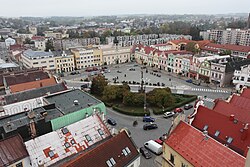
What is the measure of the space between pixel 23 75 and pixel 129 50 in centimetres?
6649

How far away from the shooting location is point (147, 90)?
70312 millimetres

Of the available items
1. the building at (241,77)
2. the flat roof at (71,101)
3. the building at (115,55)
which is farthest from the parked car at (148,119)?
the building at (115,55)

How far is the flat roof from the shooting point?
34.3 m

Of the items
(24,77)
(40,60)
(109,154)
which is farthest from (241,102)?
(40,60)

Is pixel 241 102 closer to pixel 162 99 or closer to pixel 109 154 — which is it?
pixel 162 99

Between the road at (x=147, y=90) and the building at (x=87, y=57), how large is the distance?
7535 millimetres

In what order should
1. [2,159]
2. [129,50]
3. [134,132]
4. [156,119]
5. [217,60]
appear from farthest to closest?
[129,50]
[217,60]
[156,119]
[134,132]
[2,159]

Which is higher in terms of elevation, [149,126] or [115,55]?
[115,55]

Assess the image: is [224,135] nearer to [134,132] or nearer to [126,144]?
[126,144]

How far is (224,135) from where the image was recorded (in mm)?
30656

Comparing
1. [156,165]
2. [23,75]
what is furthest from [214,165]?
[23,75]

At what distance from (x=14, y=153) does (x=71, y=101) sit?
14444mm

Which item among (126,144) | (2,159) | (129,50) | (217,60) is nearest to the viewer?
(2,159)

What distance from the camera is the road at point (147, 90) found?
43.1 m
